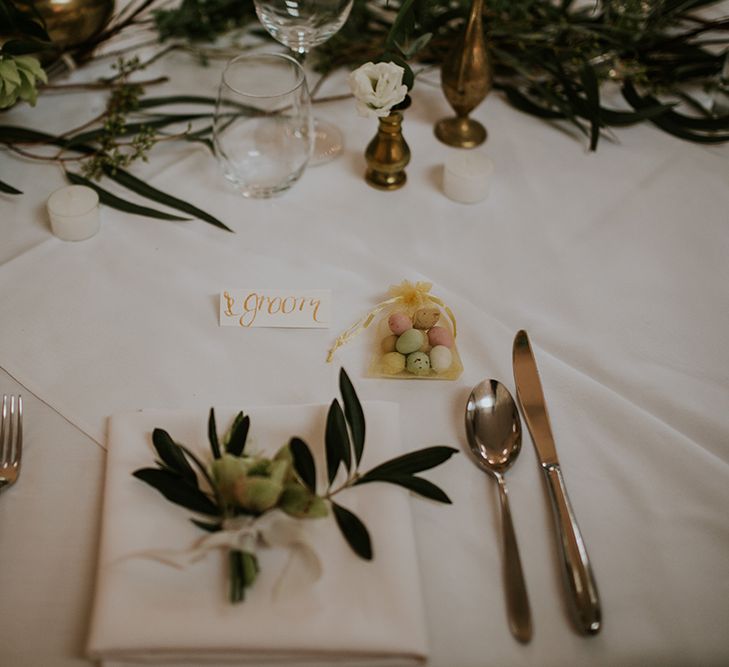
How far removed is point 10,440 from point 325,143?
662 millimetres

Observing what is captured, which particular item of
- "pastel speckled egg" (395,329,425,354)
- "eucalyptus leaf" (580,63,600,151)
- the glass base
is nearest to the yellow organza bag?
"pastel speckled egg" (395,329,425,354)

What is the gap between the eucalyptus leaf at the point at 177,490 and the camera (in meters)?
0.61

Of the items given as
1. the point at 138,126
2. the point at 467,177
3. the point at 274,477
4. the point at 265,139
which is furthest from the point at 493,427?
the point at 138,126

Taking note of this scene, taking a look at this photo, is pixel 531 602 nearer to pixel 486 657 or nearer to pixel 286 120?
pixel 486 657

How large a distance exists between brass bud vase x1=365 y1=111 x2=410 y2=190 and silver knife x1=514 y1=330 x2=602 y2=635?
1.13ft

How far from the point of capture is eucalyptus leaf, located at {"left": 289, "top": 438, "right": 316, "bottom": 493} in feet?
2.03

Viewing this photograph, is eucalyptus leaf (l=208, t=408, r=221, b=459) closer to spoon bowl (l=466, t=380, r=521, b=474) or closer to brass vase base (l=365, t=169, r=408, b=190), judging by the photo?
spoon bowl (l=466, t=380, r=521, b=474)

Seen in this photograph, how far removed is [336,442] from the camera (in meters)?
0.66

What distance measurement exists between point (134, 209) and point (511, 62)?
0.69 meters

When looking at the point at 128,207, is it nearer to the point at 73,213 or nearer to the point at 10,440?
the point at 73,213

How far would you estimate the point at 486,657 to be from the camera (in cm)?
59

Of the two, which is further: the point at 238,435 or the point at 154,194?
the point at 154,194

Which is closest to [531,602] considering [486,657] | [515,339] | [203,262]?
[486,657]

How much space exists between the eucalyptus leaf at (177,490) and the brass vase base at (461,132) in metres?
0.74
